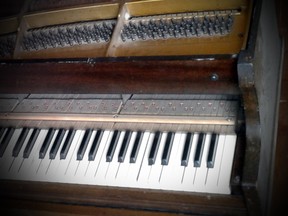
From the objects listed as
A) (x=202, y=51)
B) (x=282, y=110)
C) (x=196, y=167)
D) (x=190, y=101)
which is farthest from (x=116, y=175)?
(x=282, y=110)

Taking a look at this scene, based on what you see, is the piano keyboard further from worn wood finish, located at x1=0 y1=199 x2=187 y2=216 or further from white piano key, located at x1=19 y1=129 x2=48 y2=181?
worn wood finish, located at x1=0 y1=199 x2=187 y2=216

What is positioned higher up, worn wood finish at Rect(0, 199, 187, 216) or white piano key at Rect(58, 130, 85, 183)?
white piano key at Rect(58, 130, 85, 183)

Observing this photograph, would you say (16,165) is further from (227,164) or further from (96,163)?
(227,164)

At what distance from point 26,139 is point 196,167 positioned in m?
1.15

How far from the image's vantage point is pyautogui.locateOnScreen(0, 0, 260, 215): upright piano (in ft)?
5.95

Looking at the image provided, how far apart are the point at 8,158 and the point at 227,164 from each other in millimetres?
1373

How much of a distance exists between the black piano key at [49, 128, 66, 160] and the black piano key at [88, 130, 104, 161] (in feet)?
0.78

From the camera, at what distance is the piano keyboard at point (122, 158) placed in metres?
1.90

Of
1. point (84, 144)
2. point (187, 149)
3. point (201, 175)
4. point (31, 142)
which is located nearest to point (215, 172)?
point (201, 175)

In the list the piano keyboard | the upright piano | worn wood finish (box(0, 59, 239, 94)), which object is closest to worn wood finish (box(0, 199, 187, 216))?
the upright piano

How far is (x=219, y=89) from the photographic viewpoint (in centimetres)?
183

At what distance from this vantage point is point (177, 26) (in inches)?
85.9

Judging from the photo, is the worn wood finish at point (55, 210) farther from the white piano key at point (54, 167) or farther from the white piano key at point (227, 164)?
the white piano key at point (227, 164)

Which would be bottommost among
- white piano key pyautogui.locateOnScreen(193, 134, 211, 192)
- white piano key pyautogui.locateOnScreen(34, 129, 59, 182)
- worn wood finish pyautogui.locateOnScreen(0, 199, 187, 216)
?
worn wood finish pyautogui.locateOnScreen(0, 199, 187, 216)
